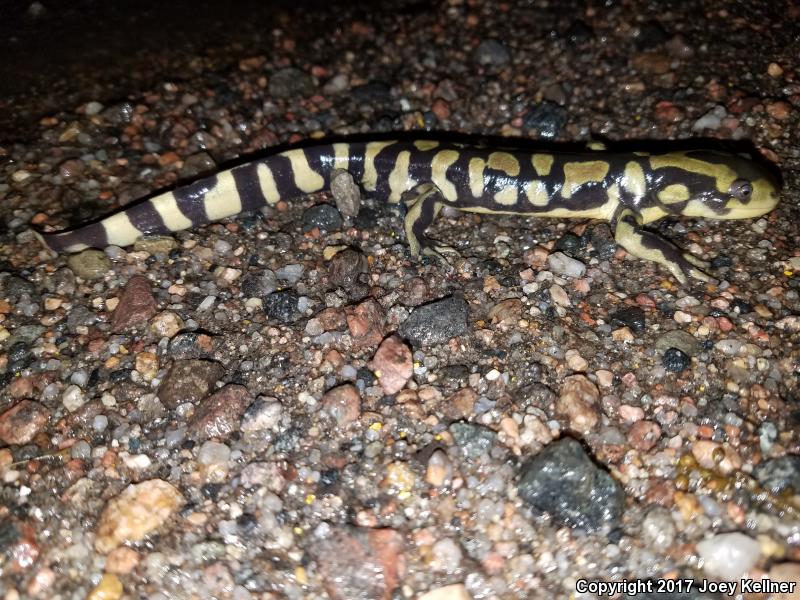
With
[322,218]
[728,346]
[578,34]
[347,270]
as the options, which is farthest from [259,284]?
[578,34]

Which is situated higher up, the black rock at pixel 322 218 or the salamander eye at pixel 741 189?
the salamander eye at pixel 741 189

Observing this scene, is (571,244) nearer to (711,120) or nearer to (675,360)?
(675,360)

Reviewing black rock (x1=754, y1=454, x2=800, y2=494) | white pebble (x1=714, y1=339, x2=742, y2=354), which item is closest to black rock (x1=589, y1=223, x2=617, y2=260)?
white pebble (x1=714, y1=339, x2=742, y2=354)

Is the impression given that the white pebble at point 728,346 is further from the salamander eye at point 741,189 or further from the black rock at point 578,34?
the black rock at point 578,34

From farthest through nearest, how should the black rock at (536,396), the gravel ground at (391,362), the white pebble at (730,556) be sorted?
the black rock at (536,396), the gravel ground at (391,362), the white pebble at (730,556)

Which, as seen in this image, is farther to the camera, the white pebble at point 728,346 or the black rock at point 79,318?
the black rock at point 79,318

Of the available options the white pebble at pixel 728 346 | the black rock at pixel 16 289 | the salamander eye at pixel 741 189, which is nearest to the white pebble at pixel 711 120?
the salamander eye at pixel 741 189

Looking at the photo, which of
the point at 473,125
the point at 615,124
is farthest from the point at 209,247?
the point at 615,124

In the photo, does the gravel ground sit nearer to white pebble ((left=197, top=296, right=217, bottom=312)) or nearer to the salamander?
white pebble ((left=197, top=296, right=217, bottom=312))
